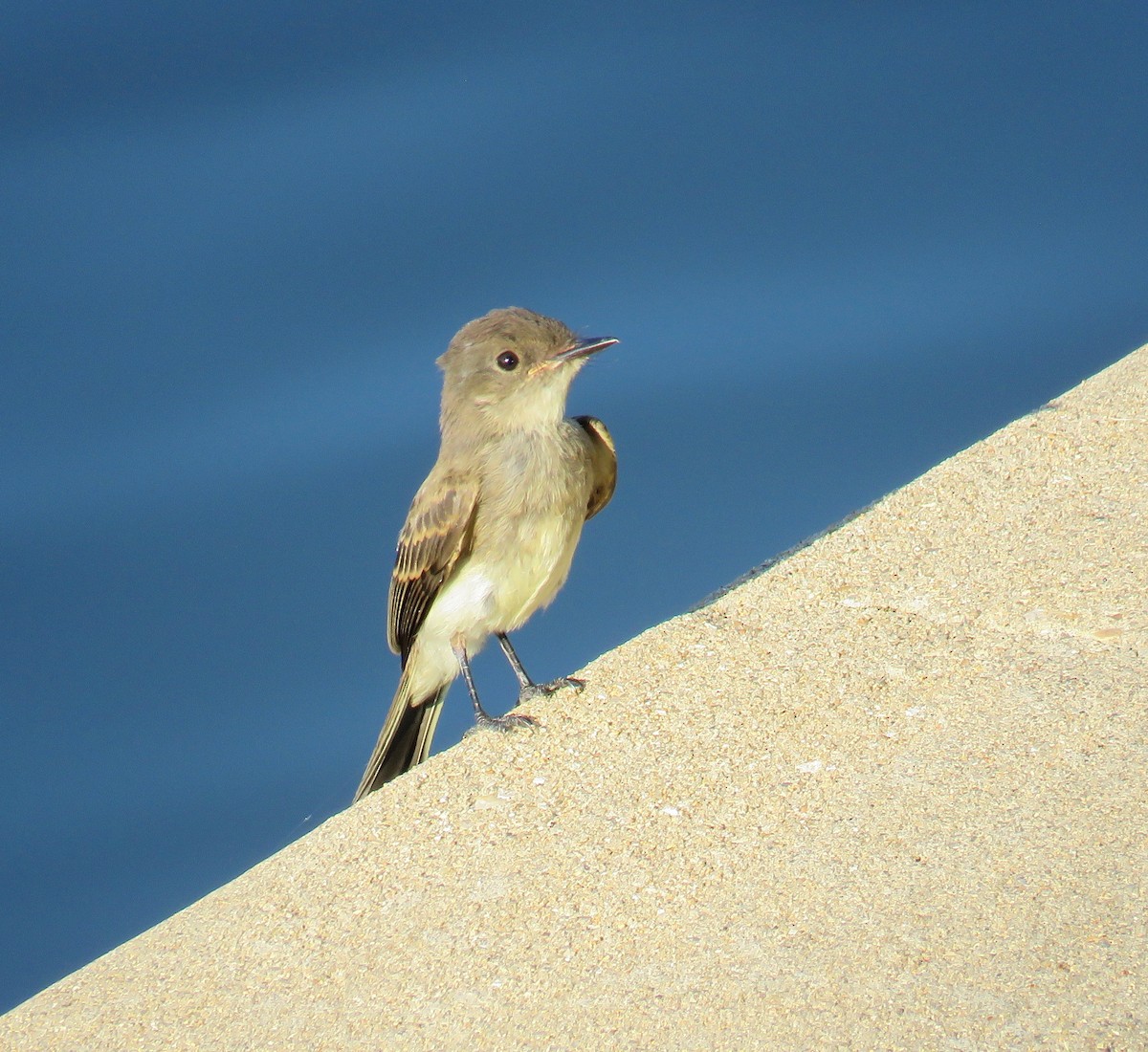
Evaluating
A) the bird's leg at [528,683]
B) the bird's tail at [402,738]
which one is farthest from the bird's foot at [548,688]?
the bird's tail at [402,738]

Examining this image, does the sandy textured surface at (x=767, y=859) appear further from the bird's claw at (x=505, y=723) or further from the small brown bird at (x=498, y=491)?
the small brown bird at (x=498, y=491)

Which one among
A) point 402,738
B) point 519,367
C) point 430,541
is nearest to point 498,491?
point 430,541

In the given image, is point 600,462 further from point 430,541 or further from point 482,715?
point 482,715

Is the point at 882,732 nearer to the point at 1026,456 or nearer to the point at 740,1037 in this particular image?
the point at 740,1037

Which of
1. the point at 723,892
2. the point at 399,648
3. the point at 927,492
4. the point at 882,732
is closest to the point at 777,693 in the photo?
the point at 882,732

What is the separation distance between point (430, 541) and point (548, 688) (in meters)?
0.63

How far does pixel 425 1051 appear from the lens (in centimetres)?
Answer: 281

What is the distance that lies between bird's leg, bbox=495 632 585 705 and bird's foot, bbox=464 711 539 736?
0.15m

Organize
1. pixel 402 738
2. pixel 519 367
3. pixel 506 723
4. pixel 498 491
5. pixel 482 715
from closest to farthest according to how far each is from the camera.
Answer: pixel 506 723 → pixel 482 715 → pixel 498 491 → pixel 519 367 → pixel 402 738

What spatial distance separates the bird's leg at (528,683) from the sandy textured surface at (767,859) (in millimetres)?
99

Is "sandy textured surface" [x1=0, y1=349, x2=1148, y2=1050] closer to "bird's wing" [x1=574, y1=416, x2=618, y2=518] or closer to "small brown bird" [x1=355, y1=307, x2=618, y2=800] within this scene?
"small brown bird" [x1=355, y1=307, x2=618, y2=800]

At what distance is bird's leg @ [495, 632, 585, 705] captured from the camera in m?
4.12

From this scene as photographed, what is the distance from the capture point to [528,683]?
4.55 meters

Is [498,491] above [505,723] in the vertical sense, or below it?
above
